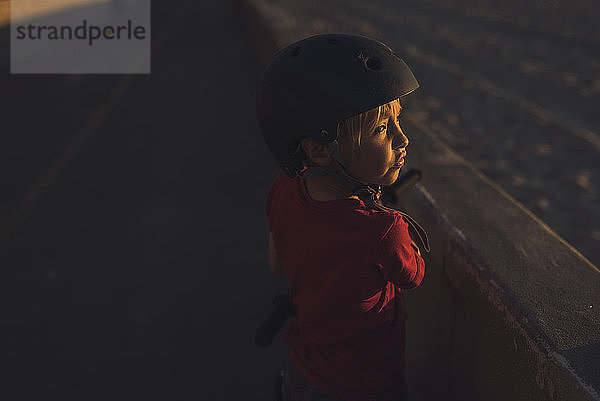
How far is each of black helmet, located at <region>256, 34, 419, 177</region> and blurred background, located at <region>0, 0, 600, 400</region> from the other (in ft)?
6.12

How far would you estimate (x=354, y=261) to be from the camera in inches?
73.8

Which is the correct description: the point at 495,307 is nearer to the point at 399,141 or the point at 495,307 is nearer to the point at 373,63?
the point at 399,141

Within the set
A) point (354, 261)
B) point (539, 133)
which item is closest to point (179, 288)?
point (354, 261)

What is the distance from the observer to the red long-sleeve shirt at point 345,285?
1858 millimetres

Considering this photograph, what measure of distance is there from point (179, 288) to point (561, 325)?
3.08 m

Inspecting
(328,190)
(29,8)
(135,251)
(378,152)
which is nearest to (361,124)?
(378,152)

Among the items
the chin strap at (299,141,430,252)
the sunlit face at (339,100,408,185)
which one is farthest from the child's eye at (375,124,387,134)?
the chin strap at (299,141,430,252)

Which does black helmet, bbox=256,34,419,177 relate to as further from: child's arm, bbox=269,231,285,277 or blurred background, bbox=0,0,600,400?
blurred background, bbox=0,0,600,400

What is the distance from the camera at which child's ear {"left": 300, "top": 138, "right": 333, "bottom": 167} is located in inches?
78.3

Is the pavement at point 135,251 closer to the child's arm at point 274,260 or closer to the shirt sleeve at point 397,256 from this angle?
the child's arm at point 274,260

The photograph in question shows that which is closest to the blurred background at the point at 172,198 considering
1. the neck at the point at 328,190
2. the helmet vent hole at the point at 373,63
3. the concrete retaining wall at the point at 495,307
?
the concrete retaining wall at the point at 495,307

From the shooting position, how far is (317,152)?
2.02 metres

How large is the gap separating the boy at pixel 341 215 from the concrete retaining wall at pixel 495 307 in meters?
0.33

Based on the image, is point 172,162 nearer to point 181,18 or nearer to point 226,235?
point 226,235
